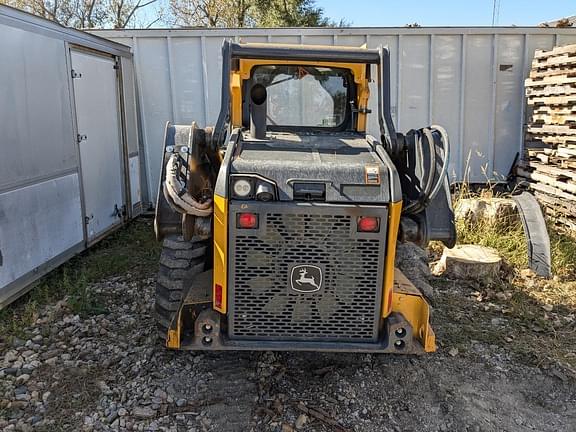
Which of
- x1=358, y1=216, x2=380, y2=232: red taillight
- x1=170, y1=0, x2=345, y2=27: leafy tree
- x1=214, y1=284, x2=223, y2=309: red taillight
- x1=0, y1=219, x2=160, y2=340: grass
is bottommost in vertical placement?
x1=0, y1=219, x2=160, y2=340: grass

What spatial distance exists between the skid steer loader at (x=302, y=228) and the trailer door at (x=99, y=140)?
2857 millimetres

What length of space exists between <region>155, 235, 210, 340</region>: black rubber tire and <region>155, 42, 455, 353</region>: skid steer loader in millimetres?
12

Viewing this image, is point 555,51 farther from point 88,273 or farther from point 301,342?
point 88,273

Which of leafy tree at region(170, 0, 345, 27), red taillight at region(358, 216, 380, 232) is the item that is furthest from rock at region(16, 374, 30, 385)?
leafy tree at region(170, 0, 345, 27)

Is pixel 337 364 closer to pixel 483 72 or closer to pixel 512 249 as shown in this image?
pixel 512 249

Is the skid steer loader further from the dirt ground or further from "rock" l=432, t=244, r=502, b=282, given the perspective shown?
"rock" l=432, t=244, r=502, b=282

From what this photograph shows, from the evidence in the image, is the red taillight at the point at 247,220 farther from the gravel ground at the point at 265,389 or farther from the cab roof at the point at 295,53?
the cab roof at the point at 295,53

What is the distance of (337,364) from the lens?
381 cm

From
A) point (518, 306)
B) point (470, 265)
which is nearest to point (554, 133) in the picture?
point (470, 265)

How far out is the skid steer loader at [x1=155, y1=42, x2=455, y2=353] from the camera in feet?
9.87

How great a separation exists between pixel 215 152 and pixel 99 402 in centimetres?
183

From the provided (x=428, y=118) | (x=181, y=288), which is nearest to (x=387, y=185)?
(x=181, y=288)

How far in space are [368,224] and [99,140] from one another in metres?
4.61

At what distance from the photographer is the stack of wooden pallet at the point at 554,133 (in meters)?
6.91
